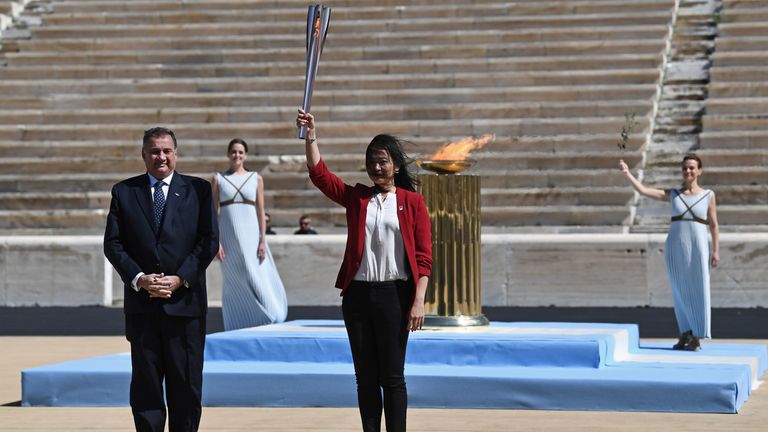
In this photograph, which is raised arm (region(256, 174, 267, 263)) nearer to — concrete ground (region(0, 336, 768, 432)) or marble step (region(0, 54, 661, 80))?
concrete ground (region(0, 336, 768, 432))

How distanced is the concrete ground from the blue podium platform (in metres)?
0.16

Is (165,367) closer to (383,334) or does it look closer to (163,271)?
(163,271)

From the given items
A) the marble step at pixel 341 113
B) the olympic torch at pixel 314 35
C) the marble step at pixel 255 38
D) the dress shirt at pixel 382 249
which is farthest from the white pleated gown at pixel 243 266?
the marble step at pixel 255 38

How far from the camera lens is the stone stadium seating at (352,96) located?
22031 millimetres

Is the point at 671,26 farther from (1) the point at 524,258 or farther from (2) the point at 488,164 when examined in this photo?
(1) the point at 524,258

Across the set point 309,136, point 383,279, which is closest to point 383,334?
point 383,279

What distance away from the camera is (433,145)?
2252cm

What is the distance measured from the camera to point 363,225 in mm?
7289

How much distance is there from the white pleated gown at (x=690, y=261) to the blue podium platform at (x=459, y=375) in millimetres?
1633

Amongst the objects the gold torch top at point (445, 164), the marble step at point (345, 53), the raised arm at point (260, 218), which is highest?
the marble step at point (345, 53)

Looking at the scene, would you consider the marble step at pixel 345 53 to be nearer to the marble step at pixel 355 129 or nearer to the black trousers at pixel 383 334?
the marble step at pixel 355 129

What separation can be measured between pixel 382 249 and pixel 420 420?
205 centimetres

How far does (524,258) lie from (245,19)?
422 inches

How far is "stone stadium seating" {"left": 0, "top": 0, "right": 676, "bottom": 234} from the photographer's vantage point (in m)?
22.0
